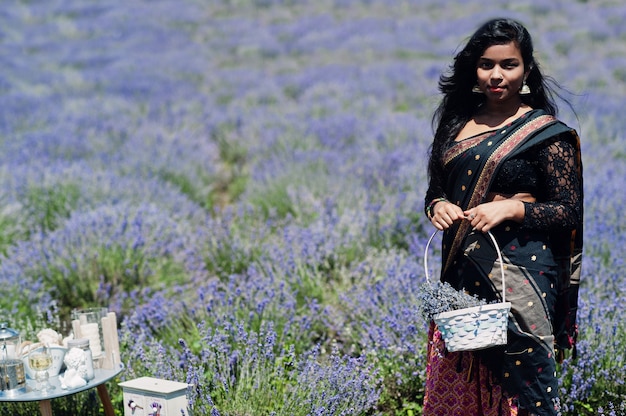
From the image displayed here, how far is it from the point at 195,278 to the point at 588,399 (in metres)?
2.25

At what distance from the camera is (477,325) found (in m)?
1.78

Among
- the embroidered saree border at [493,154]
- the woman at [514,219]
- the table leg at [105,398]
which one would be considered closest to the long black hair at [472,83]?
the woman at [514,219]

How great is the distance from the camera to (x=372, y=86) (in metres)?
9.05

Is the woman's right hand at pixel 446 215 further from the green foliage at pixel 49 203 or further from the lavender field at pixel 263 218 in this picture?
the green foliage at pixel 49 203

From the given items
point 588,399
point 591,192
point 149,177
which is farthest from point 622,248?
point 149,177

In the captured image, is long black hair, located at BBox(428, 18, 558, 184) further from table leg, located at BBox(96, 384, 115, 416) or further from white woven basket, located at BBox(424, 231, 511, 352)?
Answer: table leg, located at BBox(96, 384, 115, 416)

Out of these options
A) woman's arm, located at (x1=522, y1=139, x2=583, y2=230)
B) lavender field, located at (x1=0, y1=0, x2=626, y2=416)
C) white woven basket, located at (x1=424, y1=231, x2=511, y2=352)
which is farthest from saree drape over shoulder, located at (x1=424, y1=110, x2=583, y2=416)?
lavender field, located at (x1=0, y1=0, x2=626, y2=416)

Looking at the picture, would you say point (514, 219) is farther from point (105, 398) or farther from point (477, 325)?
point (105, 398)

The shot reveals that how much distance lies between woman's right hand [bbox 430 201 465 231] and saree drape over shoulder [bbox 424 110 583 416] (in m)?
0.06

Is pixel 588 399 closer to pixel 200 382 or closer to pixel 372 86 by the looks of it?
pixel 200 382

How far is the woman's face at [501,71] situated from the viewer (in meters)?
1.93

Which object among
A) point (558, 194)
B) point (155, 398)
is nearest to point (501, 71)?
point (558, 194)

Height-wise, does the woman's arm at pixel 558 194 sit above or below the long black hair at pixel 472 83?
below

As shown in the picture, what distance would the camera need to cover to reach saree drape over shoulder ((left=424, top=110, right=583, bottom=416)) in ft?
6.16
